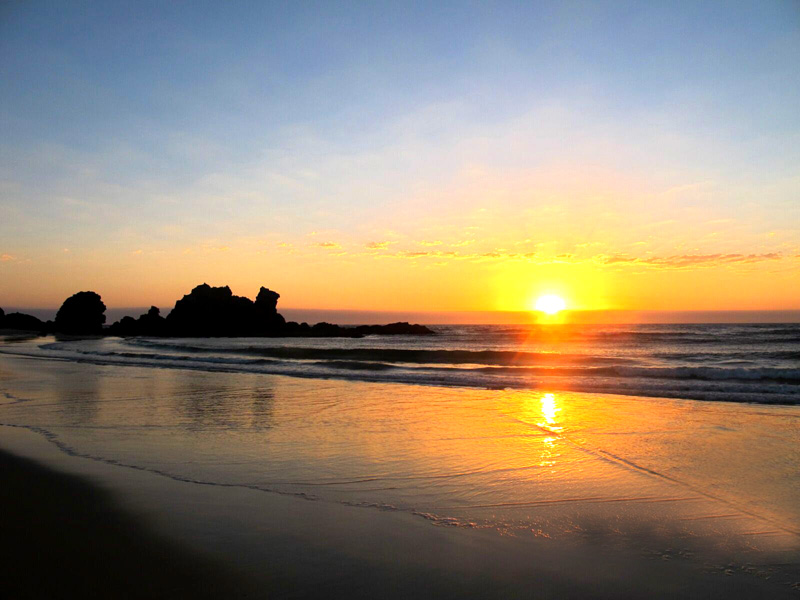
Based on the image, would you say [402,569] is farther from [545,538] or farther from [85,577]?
[85,577]

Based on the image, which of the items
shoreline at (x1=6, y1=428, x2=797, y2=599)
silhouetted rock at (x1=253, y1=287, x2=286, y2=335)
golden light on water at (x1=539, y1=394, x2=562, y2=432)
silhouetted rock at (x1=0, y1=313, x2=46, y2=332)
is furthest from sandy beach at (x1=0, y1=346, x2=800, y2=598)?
silhouetted rock at (x1=0, y1=313, x2=46, y2=332)

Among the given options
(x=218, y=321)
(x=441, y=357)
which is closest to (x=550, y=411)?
(x=441, y=357)

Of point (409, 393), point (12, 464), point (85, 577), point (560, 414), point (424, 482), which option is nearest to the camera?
point (85, 577)

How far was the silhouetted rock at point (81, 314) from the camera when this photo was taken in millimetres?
72750

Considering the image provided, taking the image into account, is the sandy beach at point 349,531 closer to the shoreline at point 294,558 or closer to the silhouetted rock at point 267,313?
the shoreline at point 294,558

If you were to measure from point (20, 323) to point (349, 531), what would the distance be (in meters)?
96.8

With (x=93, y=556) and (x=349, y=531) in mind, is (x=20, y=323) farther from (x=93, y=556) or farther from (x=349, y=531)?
(x=349, y=531)

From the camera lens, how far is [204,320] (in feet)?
218

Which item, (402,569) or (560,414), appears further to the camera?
(560,414)

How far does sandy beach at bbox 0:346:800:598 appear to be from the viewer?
335 cm

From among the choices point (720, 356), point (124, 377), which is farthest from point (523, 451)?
point (720, 356)

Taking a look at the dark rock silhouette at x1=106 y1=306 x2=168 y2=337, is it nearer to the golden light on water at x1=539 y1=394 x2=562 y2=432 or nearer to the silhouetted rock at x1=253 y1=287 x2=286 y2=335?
the silhouetted rock at x1=253 y1=287 x2=286 y2=335

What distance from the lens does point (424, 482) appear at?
220 inches

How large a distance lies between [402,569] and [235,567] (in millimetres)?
1144
